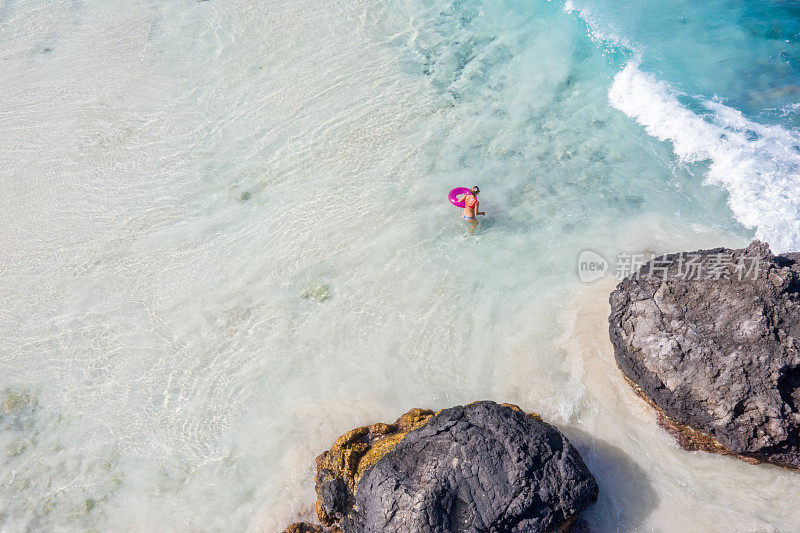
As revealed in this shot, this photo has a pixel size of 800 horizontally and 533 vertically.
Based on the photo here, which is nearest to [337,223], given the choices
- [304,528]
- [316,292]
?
[316,292]

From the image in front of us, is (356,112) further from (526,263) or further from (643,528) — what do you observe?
(643,528)

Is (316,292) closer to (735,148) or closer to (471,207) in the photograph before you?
(471,207)

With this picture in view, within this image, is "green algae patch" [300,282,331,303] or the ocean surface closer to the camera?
the ocean surface

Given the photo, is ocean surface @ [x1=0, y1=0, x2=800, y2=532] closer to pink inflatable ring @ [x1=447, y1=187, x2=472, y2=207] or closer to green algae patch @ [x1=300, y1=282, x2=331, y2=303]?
green algae patch @ [x1=300, y1=282, x2=331, y2=303]

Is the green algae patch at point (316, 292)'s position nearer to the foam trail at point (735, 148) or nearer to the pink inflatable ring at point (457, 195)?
the pink inflatable ring at point (457, 195)

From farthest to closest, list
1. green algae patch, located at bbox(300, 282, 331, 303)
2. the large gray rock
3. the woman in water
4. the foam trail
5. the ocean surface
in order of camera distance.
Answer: the foam trail, the woman in water, green algae patch, located at bbox(300, 282, 331, 303), the ocean surface, the large gray rock

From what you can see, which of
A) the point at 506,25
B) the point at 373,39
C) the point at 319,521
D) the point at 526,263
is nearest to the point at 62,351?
the point at 319,521

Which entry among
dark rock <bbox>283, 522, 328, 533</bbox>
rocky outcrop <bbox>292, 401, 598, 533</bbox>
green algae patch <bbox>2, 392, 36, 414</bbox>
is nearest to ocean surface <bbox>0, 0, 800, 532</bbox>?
green algae patch <bbox>2, 392, 36, 414</bbox>
